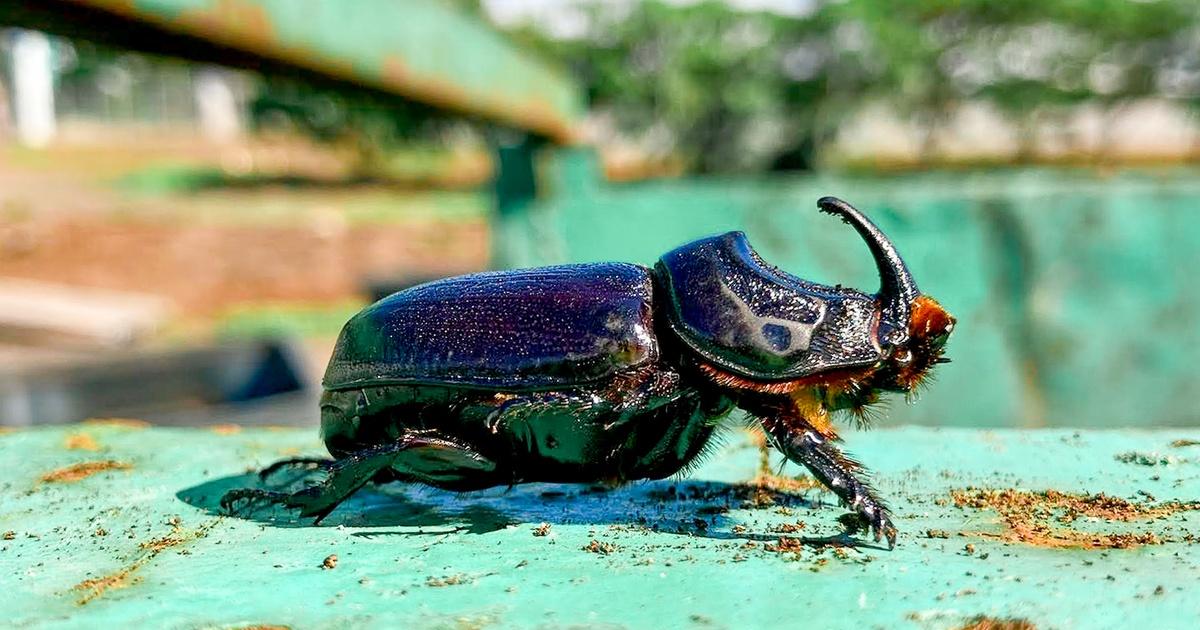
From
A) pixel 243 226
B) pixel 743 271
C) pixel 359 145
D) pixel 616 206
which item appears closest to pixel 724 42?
pixel 359 145

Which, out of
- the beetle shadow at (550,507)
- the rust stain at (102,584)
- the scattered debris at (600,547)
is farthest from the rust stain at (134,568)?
the scattered debris at (600,547)

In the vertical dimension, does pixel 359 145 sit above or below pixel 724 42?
below

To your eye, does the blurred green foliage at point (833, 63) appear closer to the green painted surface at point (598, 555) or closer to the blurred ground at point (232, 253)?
the blurred ground at point (232, 253)

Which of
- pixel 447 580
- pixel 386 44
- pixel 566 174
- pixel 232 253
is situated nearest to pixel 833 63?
pixel 232 253

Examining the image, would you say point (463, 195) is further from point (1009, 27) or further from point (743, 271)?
point (743, 271)

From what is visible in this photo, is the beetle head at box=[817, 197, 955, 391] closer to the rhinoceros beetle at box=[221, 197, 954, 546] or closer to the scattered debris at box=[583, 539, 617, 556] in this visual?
the rhinoceros beetle at box=[221, 197, 954, 546]
